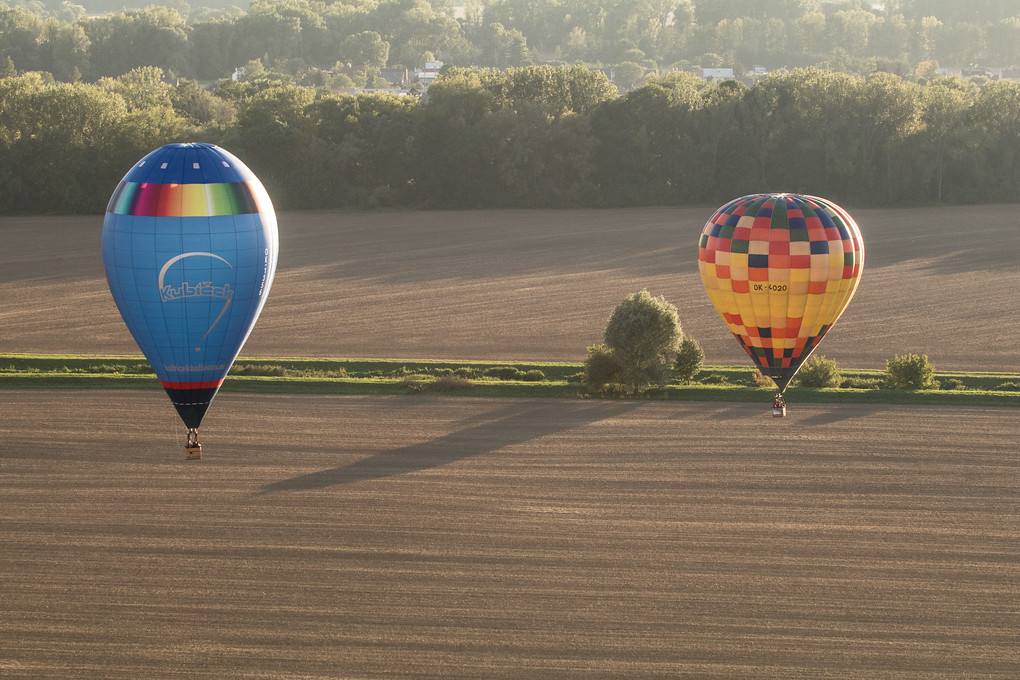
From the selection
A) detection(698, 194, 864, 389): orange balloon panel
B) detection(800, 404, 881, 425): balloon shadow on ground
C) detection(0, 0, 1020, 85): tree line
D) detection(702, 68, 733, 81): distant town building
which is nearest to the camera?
detection(698, 194, 864, 389): orange balloon panel

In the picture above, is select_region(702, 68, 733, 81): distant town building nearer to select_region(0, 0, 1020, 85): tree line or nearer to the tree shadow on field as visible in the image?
select_region(0, 0, 1020, 85): tree line

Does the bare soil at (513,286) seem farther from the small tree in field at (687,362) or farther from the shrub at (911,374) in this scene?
the shrub at (911,374)

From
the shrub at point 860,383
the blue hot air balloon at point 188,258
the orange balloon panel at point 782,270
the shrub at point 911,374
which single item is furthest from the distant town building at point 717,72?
the blue hot air balloon at point 188,258

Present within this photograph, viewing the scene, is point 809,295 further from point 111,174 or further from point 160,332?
point 111,174

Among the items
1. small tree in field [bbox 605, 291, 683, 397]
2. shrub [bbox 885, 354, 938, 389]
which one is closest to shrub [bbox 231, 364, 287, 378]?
small tree in field [bbox 605, 291, 683, 397]

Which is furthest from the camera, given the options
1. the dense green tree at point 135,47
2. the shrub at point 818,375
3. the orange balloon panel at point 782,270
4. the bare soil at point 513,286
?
the dense green tree at point 135,47

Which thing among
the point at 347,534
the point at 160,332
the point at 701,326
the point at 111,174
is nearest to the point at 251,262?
the point at 160,332
